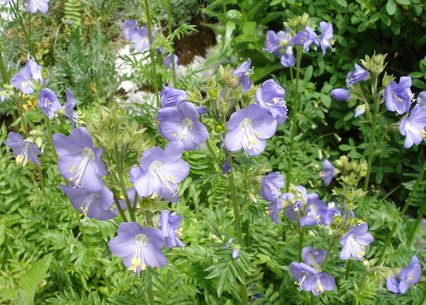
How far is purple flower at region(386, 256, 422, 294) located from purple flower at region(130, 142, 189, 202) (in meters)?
1.21

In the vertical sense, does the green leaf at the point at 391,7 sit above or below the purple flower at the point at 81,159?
below

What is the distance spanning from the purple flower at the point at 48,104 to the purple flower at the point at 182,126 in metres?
0.83

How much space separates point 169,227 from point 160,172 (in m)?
0.26

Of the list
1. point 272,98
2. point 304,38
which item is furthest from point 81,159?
point 304,38

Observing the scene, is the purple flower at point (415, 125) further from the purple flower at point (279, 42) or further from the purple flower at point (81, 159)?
the purple flower at point (81, 159)

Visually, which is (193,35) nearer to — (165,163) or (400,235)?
(400,235)

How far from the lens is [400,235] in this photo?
291cm

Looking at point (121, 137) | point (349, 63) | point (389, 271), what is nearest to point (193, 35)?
point (349, 63)

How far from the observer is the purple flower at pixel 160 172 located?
163cm

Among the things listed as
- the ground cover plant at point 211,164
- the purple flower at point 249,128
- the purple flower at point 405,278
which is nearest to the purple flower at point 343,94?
the ground cover plant at point 211,164

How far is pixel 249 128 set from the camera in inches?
73.0

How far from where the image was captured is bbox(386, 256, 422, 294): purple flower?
2436 mm

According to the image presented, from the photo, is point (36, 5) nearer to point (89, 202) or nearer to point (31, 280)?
point (89, 202)

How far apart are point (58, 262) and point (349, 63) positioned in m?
2.43
